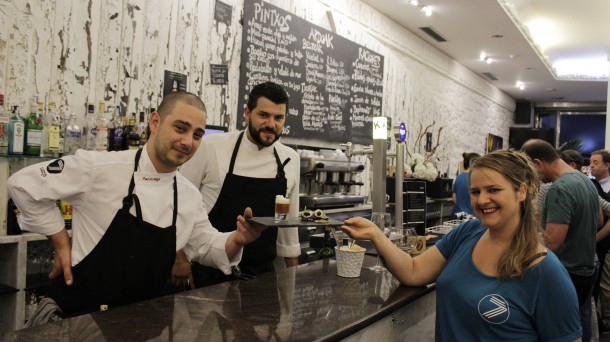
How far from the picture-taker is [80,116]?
3166mm

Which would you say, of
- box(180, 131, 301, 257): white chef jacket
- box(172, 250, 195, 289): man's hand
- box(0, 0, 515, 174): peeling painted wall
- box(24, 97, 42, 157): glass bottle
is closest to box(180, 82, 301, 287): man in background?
box(180, 131, 301, 257): white chef jacket

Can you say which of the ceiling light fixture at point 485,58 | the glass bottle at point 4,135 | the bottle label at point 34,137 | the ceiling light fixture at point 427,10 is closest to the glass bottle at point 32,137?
the bottle label at point 34,137

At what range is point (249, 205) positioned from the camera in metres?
2.73

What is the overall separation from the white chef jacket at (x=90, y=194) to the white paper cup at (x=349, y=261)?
26.0 inches

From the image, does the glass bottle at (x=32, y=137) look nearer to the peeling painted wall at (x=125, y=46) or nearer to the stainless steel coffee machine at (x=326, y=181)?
the peeling painted wall at (x=125, y=46)

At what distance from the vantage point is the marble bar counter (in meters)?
1.42

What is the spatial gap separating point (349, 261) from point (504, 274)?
69cm

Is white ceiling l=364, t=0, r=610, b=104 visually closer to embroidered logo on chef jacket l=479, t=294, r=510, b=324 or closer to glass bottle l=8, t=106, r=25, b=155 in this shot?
glass bottle l=8, t=106, r=25, b=155

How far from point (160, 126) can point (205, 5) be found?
2252mm

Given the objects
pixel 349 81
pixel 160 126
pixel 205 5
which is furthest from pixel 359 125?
pixel 160 126

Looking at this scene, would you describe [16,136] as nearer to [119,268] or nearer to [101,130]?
[101,130]

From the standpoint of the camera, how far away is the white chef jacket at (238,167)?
2705 mm

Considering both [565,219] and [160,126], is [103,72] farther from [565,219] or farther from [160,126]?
[565,219]

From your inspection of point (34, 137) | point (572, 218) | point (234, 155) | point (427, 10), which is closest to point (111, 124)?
point (34, 137)
